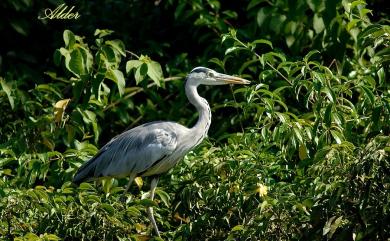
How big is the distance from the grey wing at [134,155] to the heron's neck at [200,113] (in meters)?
0.18

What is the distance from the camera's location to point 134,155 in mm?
7371

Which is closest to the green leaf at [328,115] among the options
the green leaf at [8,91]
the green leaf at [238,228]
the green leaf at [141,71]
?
the green leaf at [238,228]

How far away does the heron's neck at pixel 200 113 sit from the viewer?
294 inches

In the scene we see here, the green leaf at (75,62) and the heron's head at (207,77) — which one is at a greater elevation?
the green leaf at (75,62)

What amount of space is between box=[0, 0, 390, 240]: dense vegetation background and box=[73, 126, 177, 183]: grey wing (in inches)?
4.4

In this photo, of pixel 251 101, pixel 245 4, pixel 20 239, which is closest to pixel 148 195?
pixel 251 101

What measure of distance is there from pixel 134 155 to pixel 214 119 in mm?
1411

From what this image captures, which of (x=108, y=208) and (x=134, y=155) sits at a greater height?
(x=108, y=208)

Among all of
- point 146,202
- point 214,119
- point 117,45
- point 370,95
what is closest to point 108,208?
point 146,202

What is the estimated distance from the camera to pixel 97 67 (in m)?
7.59

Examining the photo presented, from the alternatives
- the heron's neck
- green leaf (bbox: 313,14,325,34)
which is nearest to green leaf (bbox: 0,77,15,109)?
the heron's neck

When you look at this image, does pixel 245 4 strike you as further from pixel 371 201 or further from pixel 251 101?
pixel 371 201

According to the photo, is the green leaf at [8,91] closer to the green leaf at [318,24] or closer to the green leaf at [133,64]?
the green leaf at [133,64]

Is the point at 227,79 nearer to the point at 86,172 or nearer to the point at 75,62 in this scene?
the point at 75,62
